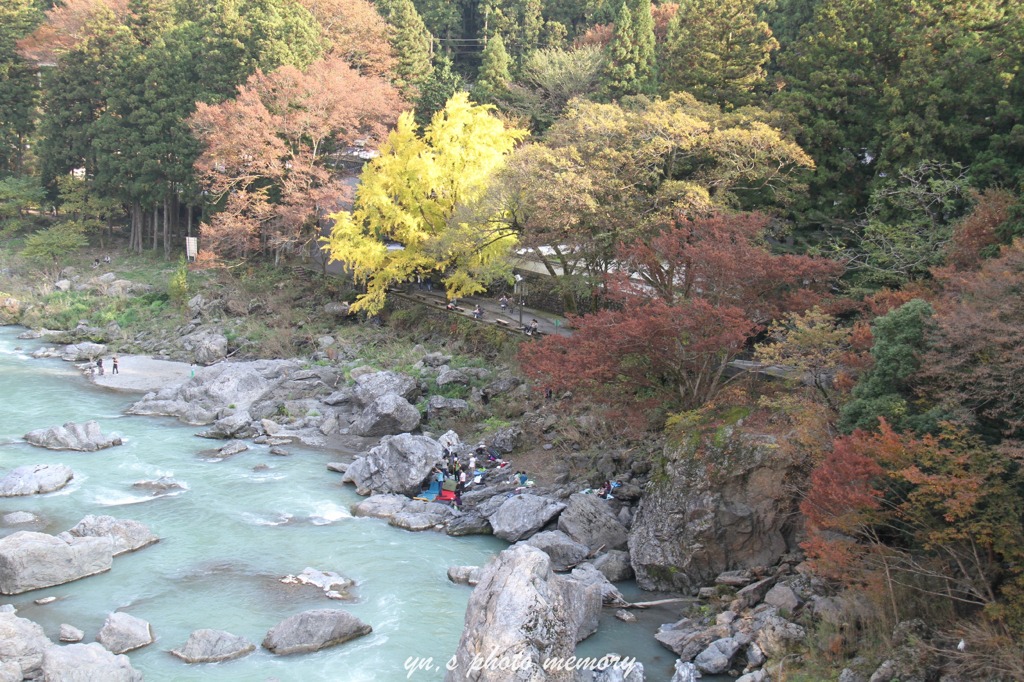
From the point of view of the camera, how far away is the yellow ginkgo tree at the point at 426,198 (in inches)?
1315

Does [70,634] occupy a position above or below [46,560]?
below

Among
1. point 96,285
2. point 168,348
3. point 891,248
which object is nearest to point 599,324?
point 891,248

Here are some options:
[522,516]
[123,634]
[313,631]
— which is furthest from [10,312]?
[313,631]

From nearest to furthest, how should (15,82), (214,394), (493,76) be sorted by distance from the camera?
(214,394)
(493,76)
(15,82)

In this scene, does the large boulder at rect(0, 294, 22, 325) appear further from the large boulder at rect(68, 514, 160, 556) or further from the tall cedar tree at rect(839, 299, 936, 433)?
the tall cedar tree at rect(839, 299, 936, 433)

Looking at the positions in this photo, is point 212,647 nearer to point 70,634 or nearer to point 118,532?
point 70,634

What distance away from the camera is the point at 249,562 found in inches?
742

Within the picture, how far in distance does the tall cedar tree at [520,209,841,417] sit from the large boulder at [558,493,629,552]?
284 cm

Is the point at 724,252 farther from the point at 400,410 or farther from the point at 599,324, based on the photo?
the point at 400,410

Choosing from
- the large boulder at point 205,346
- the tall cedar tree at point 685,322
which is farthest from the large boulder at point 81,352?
the tall cedar tree at point 685,322

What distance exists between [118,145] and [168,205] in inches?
166

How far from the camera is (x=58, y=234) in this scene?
49312 mm

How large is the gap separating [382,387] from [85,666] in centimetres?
1519

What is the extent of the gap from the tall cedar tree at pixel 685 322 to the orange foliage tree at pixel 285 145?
19940 millimetres
